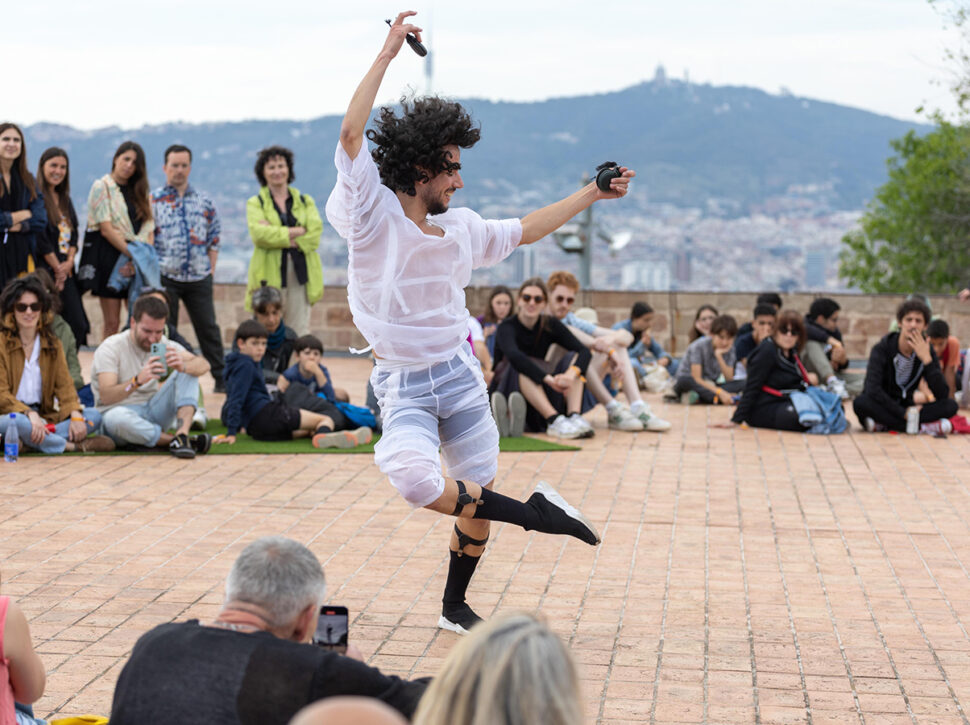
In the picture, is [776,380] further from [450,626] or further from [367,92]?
[367,92]

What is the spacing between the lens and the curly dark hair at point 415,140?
14.0 ft

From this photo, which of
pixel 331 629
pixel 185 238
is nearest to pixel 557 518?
pixel 331 629

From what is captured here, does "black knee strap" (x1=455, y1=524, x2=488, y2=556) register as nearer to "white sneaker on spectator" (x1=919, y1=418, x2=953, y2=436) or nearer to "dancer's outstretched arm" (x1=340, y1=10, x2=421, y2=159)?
"dancer's outstretched arm" (x1=340, y1=10, x2=421, y2=159)

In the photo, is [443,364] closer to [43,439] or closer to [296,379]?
[43,439]

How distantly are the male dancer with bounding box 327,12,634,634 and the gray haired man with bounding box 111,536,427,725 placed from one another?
1634mm

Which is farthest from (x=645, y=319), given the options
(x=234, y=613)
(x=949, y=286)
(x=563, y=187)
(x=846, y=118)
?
(x=846, y=118)

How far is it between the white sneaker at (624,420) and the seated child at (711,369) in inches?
74.8

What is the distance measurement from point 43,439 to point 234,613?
20.0 ft

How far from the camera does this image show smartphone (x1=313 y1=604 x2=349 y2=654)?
2.87m

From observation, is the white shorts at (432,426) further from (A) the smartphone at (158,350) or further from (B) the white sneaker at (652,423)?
(B) the white sneaker at (652,423)

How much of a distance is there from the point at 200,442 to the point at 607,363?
369 centimetres

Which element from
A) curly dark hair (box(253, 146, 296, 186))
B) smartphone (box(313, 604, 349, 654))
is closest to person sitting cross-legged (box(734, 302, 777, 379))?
curly dark hair (box(253, 146, 296, 186))

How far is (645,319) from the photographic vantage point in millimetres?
12586

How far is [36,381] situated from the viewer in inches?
326
